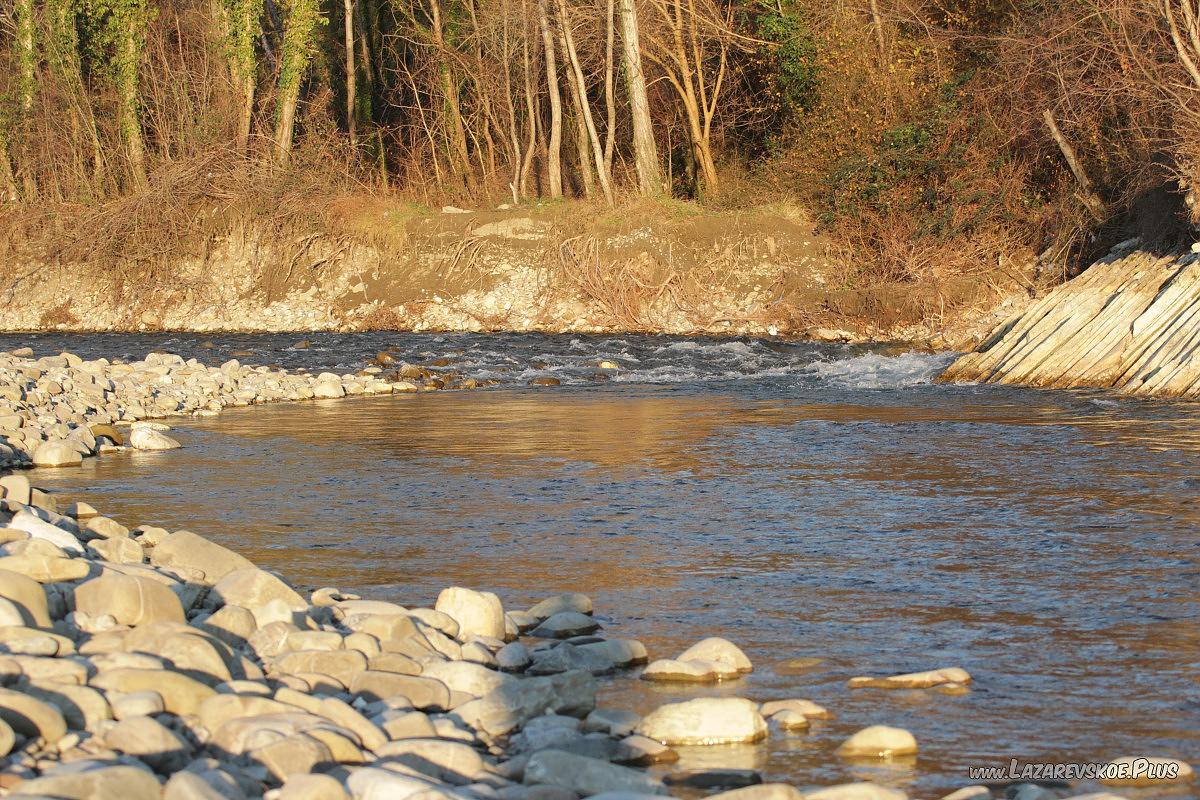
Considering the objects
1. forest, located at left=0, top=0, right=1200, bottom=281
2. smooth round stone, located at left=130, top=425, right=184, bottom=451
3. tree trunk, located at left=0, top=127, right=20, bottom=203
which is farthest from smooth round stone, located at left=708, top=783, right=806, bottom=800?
tree trunk, located at left=0, top=127, right=20, bottom=203

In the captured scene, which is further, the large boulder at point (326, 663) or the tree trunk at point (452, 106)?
the tree trunk at point (452, 106)

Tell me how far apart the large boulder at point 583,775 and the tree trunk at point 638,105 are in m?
27.7

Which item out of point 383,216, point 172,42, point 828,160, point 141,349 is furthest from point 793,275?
point 172,42

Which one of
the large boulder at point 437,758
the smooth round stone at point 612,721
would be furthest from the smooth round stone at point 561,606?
the large boulder at point 437,758

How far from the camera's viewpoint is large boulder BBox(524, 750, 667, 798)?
4.80m

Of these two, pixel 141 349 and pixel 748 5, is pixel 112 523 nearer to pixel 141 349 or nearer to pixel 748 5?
pixel 141 349

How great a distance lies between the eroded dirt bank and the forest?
0.97 meters

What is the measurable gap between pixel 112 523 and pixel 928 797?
5.95 metres

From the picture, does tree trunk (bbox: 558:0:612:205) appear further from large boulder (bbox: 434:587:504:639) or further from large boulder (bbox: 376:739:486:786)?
large boulder (bbox: 376:739:486:786)

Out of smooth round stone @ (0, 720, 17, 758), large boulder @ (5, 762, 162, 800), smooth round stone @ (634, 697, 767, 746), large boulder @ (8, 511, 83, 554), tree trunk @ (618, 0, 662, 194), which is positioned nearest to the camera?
large boulder @ (5, 762, 162, 800)

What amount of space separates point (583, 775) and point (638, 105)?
28686mm

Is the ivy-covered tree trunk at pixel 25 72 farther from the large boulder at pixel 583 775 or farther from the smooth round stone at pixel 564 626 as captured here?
the large boulder at pixel 583 775

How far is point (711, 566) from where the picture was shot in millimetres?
8359

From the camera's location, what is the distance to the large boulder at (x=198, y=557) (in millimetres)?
7652
